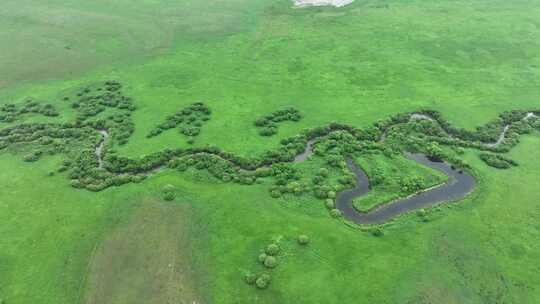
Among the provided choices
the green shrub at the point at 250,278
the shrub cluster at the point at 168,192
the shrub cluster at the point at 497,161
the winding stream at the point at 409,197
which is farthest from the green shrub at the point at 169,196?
the shrub cluster at the point at 497,161

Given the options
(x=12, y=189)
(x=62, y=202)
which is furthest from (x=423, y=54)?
(x=12, y=189)

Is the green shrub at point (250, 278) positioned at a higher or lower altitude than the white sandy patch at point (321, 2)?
lower

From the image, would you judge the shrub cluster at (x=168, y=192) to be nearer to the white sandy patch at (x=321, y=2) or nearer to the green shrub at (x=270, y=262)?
the green shrub at (x=270, y=262)

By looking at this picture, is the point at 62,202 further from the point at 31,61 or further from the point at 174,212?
the point at 31,61

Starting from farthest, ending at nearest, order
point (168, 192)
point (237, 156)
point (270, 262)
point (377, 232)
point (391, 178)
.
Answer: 1. point (237, 156)
2. point (391, 178)
3. point (168, 192)
4. point (377, 232)
5. point (270, 262)

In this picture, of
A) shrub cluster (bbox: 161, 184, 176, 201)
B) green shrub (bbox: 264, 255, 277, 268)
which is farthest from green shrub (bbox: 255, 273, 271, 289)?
shrub cluster (bbox: 161, 184, 176, 201)

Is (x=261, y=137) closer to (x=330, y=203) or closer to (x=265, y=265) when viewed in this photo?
(x=330, y=203)

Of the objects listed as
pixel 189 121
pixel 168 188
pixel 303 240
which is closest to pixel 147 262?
pixel 168 188
